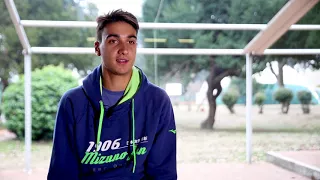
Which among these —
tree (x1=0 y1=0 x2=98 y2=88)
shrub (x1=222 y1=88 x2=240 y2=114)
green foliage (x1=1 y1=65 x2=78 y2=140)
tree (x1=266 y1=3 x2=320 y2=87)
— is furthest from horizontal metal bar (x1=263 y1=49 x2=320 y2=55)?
green foliage (x1=1 y1=65 x2=78 y2=140)

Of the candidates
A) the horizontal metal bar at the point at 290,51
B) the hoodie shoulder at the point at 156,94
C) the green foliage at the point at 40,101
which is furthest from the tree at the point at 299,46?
the hoodie shoulder at the point at 156,94

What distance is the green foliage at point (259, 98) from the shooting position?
423cm

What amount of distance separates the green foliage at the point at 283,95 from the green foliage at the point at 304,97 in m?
0.09

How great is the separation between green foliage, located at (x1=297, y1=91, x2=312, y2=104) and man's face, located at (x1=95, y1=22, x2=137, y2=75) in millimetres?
3381

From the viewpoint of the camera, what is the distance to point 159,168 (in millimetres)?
1076

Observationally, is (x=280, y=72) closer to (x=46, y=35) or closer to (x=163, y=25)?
(x=163, y=25)

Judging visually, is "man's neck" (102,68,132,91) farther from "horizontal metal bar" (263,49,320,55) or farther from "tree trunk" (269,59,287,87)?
"tree trunk" (269,59,287,87)

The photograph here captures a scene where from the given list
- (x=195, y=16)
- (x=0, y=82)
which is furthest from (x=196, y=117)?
(x=0, y=82)

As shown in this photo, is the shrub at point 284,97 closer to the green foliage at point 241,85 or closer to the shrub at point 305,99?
the shrub at point 305,99

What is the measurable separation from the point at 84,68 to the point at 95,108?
10.1 feet

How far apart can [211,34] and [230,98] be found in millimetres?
753

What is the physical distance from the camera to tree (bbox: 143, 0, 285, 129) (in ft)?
11.5

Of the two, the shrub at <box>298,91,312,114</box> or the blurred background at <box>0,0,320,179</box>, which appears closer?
the blurred background at <box>0,0,320,179</box>

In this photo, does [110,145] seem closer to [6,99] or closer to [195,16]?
[195,16]
